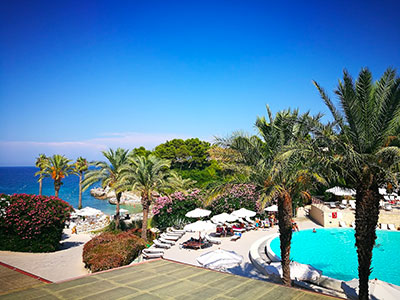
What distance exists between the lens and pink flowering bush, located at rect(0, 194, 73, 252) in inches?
661

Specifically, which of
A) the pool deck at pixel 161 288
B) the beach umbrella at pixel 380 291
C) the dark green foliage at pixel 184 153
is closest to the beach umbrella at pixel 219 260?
the pool deck at pixel 161 288

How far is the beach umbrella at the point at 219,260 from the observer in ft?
40.9

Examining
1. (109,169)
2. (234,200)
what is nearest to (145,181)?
(109,169)

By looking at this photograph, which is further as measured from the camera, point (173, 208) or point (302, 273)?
point (173, 208)

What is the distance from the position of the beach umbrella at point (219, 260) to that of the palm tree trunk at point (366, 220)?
221 inches

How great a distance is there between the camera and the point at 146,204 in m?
20.0

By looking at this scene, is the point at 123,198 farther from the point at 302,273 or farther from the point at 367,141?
the point at 367,141

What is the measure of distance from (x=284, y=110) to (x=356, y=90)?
3229mm

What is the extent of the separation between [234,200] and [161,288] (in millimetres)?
17685

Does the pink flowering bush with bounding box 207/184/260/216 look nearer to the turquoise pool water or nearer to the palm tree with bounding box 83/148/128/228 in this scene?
the turquoise pool water

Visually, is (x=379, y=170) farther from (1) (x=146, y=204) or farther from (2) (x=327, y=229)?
(2) (x=327, y=229)

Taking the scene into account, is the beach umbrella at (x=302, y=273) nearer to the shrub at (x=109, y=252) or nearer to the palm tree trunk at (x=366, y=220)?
the palm tree trunk at (x=366, y=220)

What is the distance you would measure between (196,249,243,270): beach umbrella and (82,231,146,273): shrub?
175 inches

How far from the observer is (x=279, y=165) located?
1048cm
